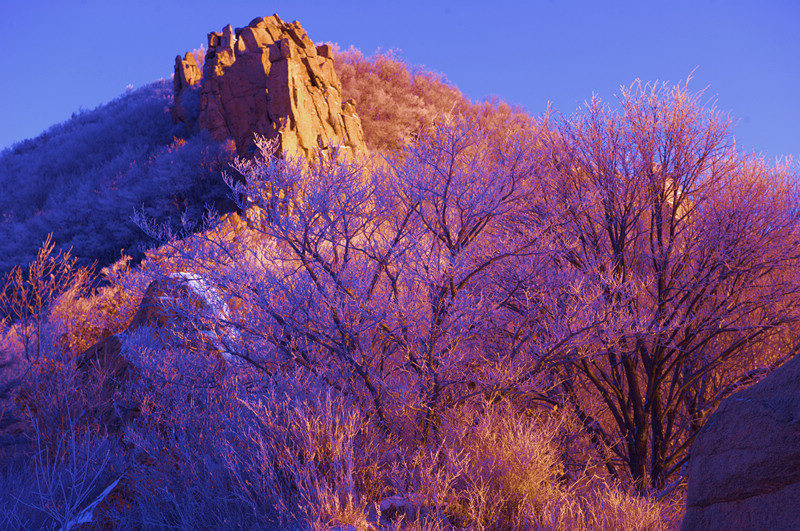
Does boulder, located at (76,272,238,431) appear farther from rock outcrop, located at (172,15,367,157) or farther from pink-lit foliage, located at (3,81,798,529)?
rock outcrop, located at (172,15,367,157)

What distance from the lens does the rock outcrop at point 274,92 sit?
1598cm

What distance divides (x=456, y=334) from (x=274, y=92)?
45.3 feet

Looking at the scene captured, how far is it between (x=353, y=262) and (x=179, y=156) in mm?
14588

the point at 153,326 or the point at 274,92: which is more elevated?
the point at 274,92

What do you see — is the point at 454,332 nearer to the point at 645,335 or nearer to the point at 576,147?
the point at 645,335

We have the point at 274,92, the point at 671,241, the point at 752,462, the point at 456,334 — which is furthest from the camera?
the point at 274,92

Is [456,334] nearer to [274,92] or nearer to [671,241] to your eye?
[671,241]

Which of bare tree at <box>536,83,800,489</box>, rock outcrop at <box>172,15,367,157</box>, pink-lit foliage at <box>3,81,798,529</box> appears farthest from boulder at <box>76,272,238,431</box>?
rock outcrop at <box>172,15,367,157</box>

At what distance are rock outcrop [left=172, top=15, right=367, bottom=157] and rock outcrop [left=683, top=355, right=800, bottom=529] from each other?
14.0 meters

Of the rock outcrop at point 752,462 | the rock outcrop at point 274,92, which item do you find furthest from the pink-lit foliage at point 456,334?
the rock outcrop at point 274,92

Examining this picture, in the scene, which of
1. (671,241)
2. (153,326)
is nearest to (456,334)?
(671,241)

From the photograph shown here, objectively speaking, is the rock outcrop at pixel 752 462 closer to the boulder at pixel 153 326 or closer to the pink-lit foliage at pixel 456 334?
the pink-lit foliage at pixel 456 334

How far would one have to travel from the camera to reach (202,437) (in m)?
4.94

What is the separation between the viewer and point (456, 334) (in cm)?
520
